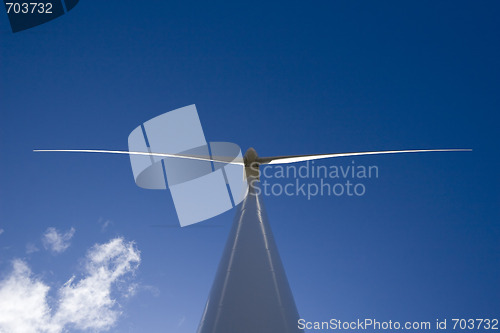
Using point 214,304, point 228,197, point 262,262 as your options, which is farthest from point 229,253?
point 228,197

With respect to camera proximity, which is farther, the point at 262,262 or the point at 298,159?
the point at 298,159

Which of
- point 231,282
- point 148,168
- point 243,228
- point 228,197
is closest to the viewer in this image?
point 231,282

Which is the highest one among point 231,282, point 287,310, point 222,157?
point 222,157

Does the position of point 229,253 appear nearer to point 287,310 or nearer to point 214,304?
point 214,304

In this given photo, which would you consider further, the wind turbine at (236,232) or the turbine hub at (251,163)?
the turbine hub at (251,163)

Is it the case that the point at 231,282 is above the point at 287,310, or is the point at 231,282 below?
above

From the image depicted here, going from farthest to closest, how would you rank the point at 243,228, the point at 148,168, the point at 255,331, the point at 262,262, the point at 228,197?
the point at 148,168, the point at 228,197, the point at 243,228, the point at 262,262, the point at 255,331

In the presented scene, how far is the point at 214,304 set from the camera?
6875mm

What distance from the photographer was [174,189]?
14.5 m

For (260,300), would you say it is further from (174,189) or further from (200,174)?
(200,174)

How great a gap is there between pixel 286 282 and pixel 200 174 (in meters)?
9.08

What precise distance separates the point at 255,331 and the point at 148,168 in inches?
412

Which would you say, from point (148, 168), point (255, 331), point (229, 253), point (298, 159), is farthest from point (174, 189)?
point (255, 331)

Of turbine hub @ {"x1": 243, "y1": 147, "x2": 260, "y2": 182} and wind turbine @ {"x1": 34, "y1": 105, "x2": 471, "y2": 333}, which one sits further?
turbine hub @ {"x1": 243, "y1": 147, "x2": 260, "y2": 182}
